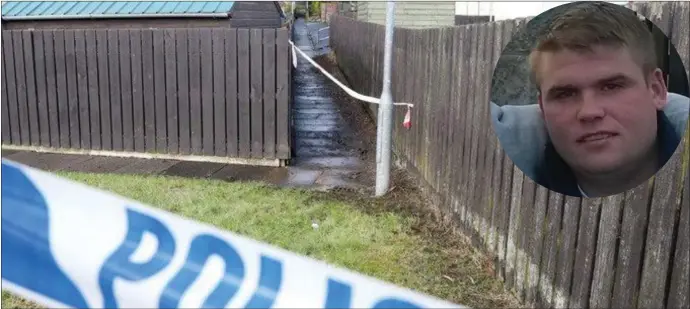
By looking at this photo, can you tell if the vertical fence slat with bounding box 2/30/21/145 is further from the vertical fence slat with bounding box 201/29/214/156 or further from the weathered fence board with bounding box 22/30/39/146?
the vertical fence slat with bounding box 201/29/214/156

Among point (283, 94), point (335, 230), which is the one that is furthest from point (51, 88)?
point (335, 230)

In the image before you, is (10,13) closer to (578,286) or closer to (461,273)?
(461,273)

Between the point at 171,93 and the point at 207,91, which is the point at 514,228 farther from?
the point at 171,93

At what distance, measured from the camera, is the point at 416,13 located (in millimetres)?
18188

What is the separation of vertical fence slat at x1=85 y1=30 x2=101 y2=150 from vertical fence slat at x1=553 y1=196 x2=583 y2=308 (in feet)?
23.8

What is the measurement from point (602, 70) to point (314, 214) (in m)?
3.57

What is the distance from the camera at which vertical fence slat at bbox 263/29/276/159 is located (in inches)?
327

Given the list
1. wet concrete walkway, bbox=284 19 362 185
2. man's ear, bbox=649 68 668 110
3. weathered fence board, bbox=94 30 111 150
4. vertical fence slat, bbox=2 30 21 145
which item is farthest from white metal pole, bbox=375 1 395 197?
vertical fence slat, bbox=2 30 21 145

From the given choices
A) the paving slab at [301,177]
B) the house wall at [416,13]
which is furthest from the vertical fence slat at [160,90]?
the house wall at [416,13]

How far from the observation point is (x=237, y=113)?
28.5 ft

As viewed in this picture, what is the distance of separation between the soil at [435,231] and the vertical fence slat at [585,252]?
0.76 metres

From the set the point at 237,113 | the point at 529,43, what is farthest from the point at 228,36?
the point at 529,43

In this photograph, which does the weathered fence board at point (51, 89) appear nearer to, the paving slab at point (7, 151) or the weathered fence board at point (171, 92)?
the paving slab at point (7, 151)

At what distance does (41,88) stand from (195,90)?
7.69 ft
